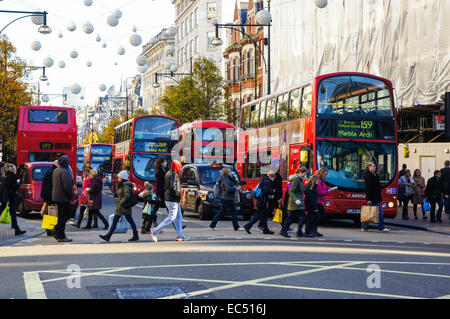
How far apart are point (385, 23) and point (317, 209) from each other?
16038 mm

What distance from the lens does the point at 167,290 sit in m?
8.18

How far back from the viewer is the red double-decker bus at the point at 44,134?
1159 inches

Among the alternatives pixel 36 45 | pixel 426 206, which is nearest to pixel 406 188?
pixel 426 206

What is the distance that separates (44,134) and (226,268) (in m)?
20.9

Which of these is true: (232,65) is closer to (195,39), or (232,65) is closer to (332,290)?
(195,39)

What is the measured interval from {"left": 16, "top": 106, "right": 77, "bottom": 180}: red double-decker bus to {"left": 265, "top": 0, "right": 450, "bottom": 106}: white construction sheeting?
43.4 feet

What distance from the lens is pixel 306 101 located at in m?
20.6

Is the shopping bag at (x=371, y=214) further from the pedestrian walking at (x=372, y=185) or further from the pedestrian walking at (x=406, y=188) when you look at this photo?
the pedestrian walking at (x=406, y=188)

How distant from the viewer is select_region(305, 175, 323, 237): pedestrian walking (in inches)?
643

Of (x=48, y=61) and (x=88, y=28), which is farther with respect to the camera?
(x=48, y=61)

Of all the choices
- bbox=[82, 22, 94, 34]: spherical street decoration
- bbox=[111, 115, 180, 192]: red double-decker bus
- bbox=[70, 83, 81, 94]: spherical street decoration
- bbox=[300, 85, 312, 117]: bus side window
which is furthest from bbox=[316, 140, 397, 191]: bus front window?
bbox=[70, 83, 81, 94]: spherical street decoration

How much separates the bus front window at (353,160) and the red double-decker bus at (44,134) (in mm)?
13193

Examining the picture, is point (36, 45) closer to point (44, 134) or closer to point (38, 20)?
point (38, 20)

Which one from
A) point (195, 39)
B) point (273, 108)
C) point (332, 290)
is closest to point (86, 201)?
point (273, 108)
